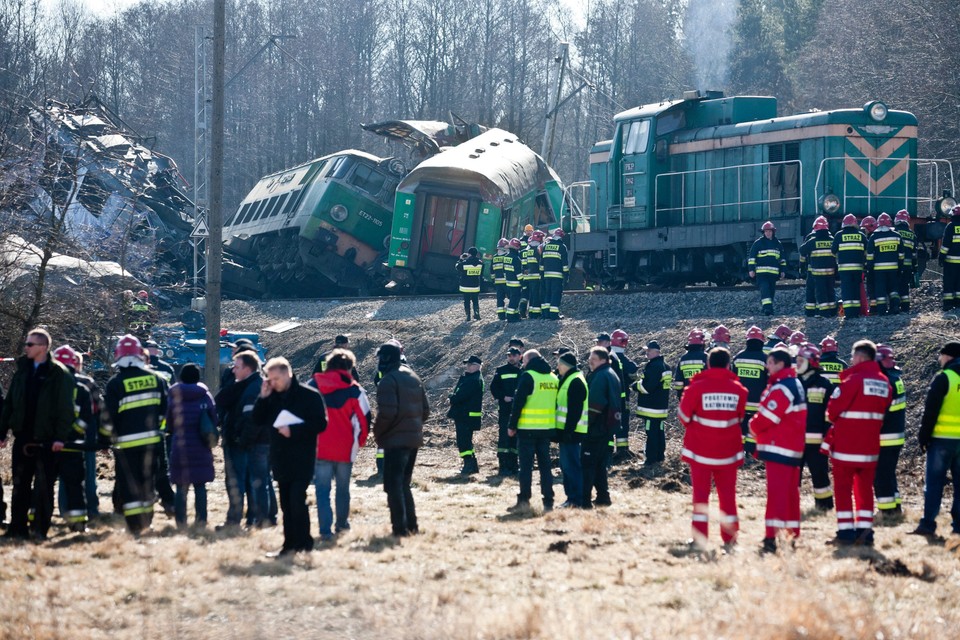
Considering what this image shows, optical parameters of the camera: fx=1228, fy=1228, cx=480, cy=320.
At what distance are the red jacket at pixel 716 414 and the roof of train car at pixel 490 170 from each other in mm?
19690

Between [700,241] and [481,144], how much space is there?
9806mm

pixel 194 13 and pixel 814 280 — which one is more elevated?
pixel 194 13

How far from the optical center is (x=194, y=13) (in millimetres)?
72438

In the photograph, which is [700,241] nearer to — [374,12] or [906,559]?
[906,559]

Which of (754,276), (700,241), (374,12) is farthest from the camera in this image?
(374,12)

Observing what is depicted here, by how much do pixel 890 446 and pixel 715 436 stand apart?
2129mm

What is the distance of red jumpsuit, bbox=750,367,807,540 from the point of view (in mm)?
9883

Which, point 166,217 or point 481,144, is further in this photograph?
point 166,217

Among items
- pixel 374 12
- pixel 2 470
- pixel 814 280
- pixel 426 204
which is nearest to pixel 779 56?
pixel 374 12

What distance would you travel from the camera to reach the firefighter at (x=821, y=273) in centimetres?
1825

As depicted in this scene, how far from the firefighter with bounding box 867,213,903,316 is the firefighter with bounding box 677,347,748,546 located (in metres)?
8.76

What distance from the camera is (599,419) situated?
1234 cm

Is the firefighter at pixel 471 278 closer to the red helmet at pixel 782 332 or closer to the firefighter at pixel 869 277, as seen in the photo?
the firefighter at pixel 869 277

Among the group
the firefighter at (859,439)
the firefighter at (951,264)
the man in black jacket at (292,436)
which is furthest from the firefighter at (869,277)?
the man in black jacket at (292,436)
